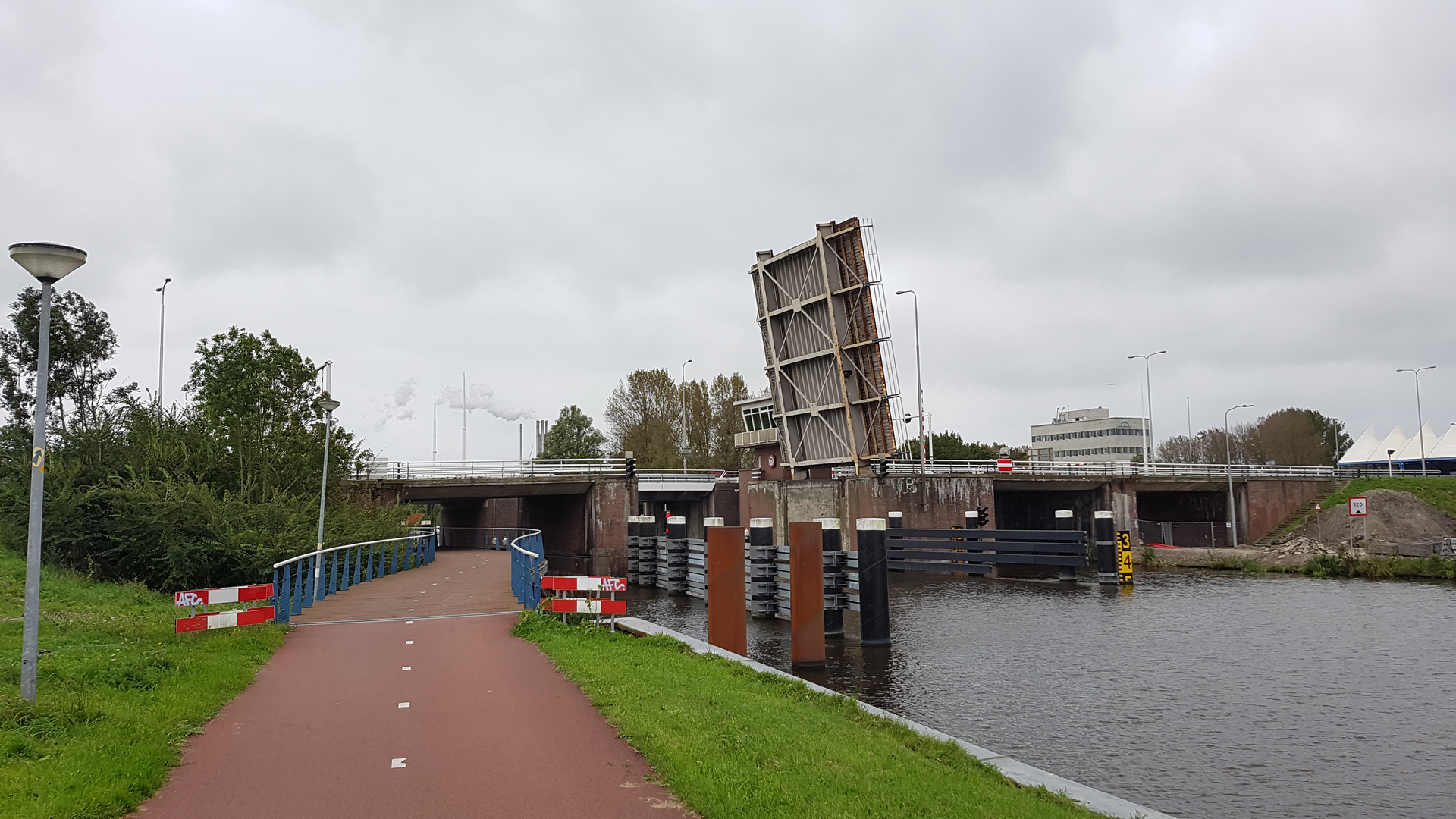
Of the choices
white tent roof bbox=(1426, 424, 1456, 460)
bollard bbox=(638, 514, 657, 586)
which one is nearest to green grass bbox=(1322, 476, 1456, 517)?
white tent roof bbox=(1426, 424, 1456, 460)

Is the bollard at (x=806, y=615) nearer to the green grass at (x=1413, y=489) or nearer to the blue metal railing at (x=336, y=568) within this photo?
the blue metal railing at (x=336, y=568)

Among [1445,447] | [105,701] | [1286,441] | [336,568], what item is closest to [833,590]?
[336,568]

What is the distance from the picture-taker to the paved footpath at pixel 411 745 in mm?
6297

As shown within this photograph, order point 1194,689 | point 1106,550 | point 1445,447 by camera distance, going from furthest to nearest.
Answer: point 1445,447 < point 1106,550 < point 1194,689

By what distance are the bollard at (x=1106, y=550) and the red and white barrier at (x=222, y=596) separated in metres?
23.4

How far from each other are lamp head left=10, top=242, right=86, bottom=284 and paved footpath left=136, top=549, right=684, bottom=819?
4332 millimetres

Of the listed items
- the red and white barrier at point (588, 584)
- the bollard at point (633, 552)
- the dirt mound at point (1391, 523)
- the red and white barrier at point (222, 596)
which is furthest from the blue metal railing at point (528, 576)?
the dirt mound at point (1391, 523)

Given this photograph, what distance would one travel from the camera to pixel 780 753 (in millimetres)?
7316

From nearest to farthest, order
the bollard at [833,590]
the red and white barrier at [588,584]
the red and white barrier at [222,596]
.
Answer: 1. the red and white barrier at [222,596]
2. the red and white barrier at [588,584]
3. the bollard at [833,590]

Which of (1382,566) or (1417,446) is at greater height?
(1417,446)

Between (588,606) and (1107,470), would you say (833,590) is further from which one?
(1107,470)

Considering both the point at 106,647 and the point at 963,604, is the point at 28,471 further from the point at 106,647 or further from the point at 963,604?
the point at 963,604

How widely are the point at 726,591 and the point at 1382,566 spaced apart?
25637 mm

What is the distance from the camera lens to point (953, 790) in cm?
657
